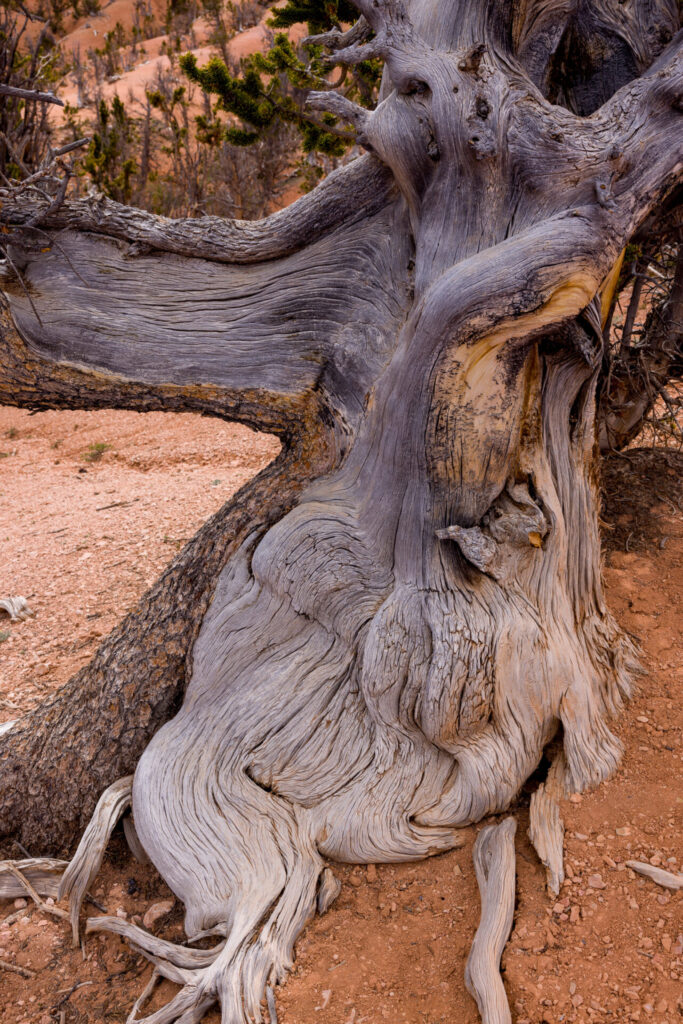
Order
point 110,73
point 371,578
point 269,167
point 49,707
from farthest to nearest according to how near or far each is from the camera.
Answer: point 110,73, point 269,167, point 49,707, point 371,578

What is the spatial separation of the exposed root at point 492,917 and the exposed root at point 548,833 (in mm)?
79

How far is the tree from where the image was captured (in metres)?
2.66

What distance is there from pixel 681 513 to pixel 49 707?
3283mm

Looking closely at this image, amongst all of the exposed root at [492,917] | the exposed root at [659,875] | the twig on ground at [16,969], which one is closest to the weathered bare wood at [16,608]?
the twig on ground at [16,969]

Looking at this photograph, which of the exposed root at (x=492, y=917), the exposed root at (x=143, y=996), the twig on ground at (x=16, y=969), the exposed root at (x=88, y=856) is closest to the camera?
the exposed root at (x=492, y=917)

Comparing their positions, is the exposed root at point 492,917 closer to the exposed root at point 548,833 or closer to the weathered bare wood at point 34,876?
the exposed root at point 548,833

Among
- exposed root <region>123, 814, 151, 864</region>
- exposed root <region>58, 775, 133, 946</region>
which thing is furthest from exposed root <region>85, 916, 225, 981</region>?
exposed root <region>123, 814, 151, 864</region>

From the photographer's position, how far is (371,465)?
119 inches

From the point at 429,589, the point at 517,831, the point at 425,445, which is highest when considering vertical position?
the point at 425,445

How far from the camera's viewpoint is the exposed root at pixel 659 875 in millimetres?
2367

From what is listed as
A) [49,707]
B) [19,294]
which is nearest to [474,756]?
[49,707]

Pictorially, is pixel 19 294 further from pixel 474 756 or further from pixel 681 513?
pixel 681 513

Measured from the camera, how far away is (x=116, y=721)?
3.22 m

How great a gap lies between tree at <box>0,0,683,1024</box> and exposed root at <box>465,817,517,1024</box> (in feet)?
0.44
